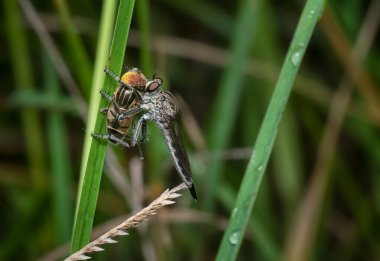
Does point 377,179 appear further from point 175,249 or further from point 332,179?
point 175,249

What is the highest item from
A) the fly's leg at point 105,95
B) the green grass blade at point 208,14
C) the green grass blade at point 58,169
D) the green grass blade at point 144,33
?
the green grass blade at point 208,14

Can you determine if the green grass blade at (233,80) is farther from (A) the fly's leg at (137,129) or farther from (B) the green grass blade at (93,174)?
(B) the green grass blade at (93,174)

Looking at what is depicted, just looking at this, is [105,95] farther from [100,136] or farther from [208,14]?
[208,14]

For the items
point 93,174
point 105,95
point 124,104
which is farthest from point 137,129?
point 93,174

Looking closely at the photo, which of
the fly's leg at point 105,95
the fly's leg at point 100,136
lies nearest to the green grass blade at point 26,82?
the fly's leg at point 105,95

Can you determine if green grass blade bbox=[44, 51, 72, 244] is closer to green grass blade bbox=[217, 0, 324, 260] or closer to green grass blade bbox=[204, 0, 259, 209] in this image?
green grass blade bbox=[204, 0, 259, 209]

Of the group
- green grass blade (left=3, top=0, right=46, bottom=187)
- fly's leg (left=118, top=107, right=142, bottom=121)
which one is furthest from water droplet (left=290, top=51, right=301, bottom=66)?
green grass blade (left=3, top=0, right=46, bottom=187)
